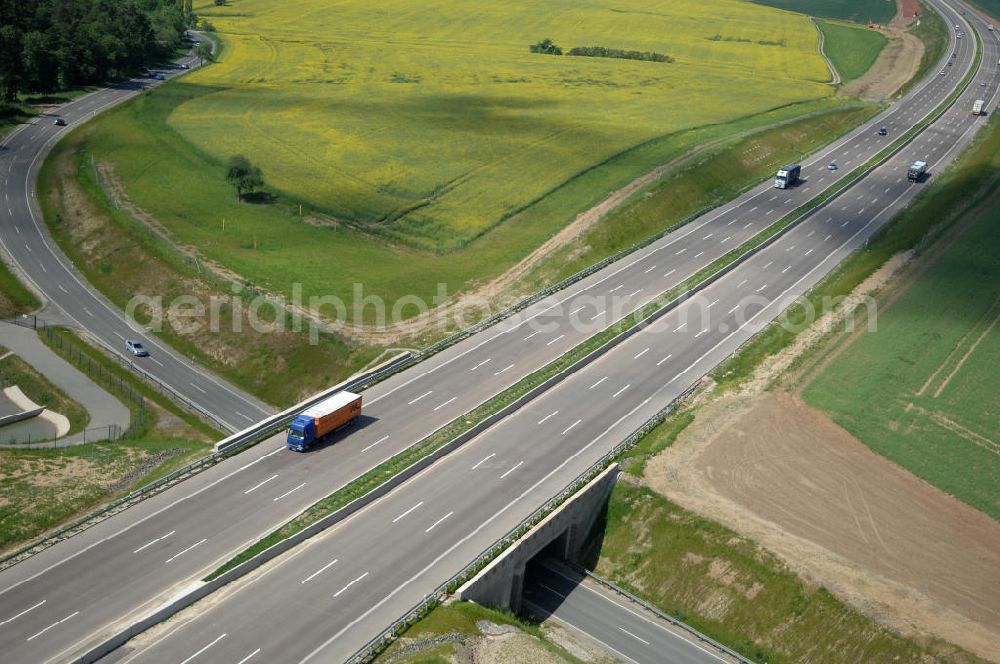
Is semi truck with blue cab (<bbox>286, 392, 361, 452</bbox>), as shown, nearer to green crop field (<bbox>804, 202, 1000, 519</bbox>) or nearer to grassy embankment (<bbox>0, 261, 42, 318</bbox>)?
green crop field (<bbox>804, 202, 1000, 519</bbox>)

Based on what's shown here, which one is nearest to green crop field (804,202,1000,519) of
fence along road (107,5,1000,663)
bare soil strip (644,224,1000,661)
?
bare soil strip (644,224,1000,661)

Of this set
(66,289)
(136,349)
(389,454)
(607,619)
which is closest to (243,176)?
(66,289)

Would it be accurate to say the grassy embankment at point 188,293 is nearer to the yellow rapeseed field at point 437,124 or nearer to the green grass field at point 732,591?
the yellow rapeseed field at point 437,124

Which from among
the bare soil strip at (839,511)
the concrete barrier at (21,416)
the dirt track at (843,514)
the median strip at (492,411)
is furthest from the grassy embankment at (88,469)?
the dirt track at (843,514)

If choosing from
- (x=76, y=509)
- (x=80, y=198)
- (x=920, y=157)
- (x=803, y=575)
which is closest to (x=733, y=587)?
(x=803, y=575)

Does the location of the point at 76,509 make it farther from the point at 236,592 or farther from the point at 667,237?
the point at 667,237

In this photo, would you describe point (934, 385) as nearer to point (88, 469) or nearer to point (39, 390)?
point (88, 469)
